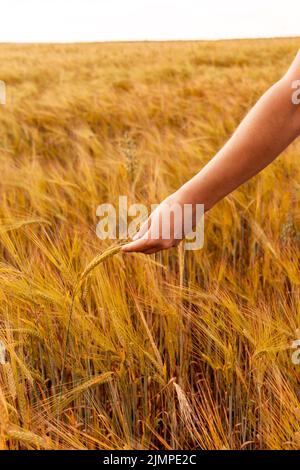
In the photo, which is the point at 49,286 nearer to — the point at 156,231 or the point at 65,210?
the point at 156,231

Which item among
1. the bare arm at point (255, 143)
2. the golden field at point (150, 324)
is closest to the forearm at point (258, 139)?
the bare arm at point (255, 143)

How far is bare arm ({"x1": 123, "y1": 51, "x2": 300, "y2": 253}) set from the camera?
23.6 inches

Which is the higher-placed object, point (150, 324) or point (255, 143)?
point (255, 143)

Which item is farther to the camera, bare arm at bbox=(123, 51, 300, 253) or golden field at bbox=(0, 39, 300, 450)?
golden field at bbox=(0, 39, 300, 450)

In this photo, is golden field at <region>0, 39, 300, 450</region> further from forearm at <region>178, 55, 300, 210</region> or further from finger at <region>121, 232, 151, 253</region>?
forearm at <region>178, 55, 300, 210</region>

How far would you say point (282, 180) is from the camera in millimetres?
1677

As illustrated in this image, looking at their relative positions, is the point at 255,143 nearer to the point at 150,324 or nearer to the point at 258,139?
the point at 258,139

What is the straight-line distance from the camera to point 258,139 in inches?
24.0

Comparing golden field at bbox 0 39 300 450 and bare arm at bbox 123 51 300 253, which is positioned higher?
bare arm at bbox 123 51 300 253

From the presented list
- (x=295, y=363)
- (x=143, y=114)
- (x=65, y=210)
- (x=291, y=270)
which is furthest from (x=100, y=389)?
(x=143, y=114)

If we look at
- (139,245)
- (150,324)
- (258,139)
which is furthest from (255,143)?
(150,324)

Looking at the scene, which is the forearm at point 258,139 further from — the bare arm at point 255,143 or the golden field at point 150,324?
the golden field at point 150,324

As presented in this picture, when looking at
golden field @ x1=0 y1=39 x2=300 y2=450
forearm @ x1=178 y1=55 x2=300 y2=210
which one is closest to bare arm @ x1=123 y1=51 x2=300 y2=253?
forearm @ x1=178 y1=55 x2=300 y2=210

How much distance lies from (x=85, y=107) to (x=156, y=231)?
295 centimetres
